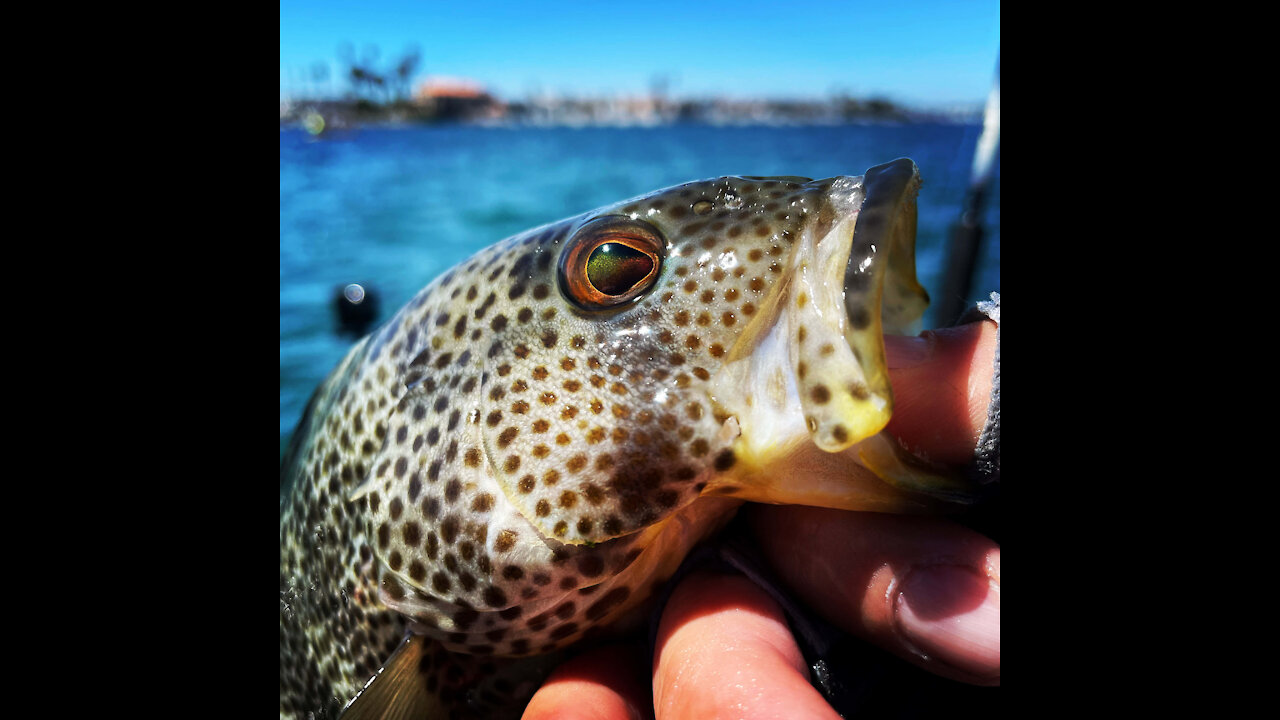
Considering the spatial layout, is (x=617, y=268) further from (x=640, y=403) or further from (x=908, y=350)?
(x=908, y=350)

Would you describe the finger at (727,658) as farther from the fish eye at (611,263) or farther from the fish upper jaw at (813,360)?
the fish eye at (611,263)

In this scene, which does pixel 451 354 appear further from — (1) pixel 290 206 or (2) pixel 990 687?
(1) pixel 290 206

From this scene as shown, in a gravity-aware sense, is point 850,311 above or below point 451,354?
above

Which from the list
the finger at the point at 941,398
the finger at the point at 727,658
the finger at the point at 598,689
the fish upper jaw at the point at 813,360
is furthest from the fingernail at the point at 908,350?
the finger at the point at 598,689

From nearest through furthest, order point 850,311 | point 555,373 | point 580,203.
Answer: point 850,311 → point 555,373 → point 580,203

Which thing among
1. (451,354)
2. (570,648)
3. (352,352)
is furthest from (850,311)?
(352,352)

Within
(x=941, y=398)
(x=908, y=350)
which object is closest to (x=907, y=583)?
(x=941, y=398)
